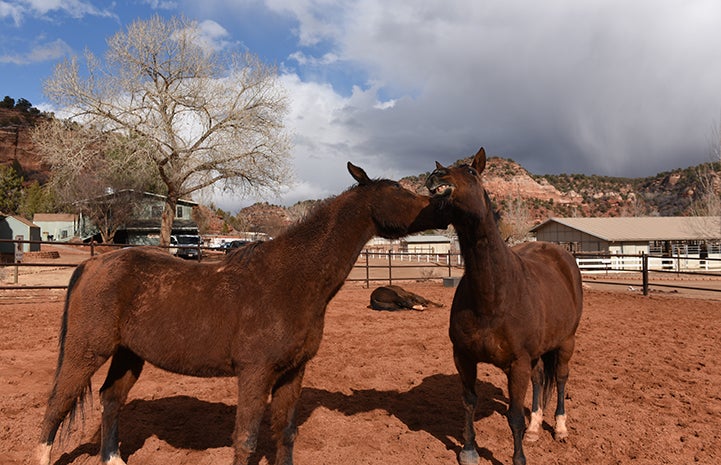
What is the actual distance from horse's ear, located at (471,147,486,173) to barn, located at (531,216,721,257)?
33348 mm

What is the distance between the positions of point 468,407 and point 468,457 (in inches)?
14.1

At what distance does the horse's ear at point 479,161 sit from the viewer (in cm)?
313

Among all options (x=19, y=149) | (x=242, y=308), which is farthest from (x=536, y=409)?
(x=19, y=149)

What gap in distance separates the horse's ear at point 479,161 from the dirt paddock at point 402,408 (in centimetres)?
228

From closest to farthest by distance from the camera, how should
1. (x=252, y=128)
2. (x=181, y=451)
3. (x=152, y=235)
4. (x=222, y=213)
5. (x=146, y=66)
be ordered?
(x=181, y=451), (x=146, y=66), (x=252, y=128), (x=152, y=235), (x=222, y=213)

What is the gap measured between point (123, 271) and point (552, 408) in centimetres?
430

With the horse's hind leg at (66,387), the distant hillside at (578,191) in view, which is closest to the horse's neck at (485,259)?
the horse's hind leg at (66,387)

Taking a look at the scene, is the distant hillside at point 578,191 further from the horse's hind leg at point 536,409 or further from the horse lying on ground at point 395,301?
the horse's hind leg at point 536,409

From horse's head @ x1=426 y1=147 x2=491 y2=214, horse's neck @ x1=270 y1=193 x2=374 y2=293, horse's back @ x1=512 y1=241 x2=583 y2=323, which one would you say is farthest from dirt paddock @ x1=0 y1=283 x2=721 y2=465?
horse's head @ x1=426 y1=147 x2=491 y2=214

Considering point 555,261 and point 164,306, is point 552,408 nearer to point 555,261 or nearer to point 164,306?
point 555,261

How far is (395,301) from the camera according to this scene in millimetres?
10883

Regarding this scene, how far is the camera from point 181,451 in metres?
3.44

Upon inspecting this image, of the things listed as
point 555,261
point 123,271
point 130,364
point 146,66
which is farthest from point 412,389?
point 146,66

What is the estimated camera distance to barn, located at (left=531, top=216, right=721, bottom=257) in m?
34.6
